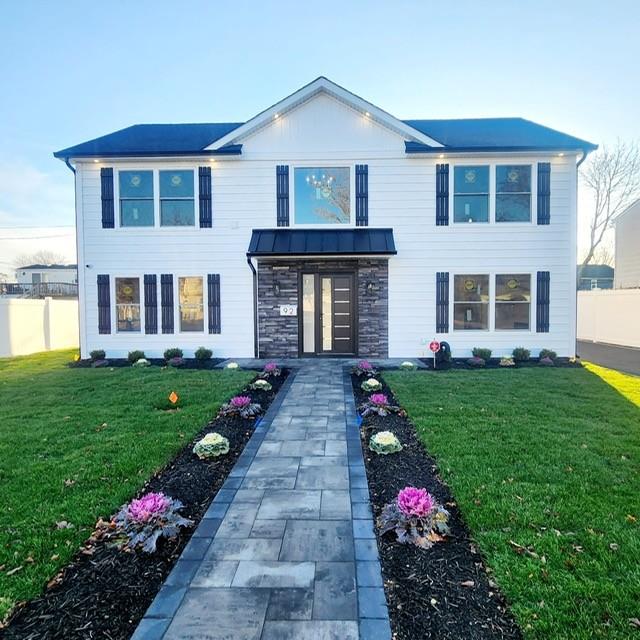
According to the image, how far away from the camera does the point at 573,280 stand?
10695 millimetres

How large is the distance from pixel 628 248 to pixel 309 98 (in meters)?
18.8

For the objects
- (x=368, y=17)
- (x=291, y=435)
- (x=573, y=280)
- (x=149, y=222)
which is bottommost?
(x=291, y=435)

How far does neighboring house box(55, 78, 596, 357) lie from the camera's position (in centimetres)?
1069

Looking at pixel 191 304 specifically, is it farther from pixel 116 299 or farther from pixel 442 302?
pixel 442 302

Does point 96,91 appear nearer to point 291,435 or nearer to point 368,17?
point 368,17

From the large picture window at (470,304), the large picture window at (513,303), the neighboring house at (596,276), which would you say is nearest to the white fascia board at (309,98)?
the large picture window at (470,304)

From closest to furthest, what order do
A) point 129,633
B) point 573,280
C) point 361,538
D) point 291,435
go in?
1. point 129,633
2. point 361,538
3. point 291,435
4. point 573,280

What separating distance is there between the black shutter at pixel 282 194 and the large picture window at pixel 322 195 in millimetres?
249

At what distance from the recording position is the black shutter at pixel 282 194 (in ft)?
35.5

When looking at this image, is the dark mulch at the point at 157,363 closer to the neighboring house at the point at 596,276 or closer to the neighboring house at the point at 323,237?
the neighboring house at the point at 323,237

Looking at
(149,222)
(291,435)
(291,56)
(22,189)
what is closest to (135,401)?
(291,435)

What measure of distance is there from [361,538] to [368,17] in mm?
12597

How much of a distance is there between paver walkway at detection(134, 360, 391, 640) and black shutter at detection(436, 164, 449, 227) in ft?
25.6

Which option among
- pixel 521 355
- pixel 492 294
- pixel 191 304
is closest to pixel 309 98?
pixel 191 304
